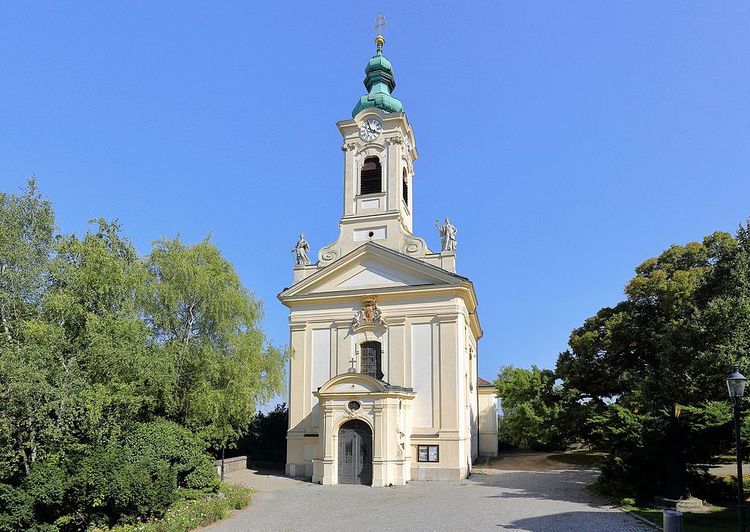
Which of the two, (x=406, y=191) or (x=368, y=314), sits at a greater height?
(x=406, y=191)

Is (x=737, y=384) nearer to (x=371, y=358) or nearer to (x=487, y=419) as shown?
(x=371, y=358)

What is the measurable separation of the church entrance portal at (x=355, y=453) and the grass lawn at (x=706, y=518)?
9.97 meters

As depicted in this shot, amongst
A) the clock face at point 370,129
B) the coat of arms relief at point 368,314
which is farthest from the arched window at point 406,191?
the coat of arms relief at point 368,314

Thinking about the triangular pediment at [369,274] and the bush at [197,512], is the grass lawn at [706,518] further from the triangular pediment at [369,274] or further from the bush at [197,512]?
the triangular pediment at [369,274]

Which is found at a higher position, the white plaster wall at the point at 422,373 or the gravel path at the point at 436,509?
the white plaster wall at the point at 422,373

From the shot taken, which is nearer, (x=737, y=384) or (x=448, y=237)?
(x=737, y=384)

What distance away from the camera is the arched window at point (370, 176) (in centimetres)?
3250

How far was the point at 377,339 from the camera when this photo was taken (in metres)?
28.6

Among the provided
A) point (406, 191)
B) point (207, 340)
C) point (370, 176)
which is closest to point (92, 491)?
point (207, 340)

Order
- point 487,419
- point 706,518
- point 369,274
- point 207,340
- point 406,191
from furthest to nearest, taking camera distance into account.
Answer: point 487,419
point 406,191
point 369,274
point 207,340
point 706,518

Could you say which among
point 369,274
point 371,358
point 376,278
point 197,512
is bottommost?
point 197,512

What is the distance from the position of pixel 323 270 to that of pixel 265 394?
7171 mm

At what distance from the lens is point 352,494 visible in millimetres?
22078

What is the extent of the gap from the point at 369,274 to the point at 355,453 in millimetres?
8180
